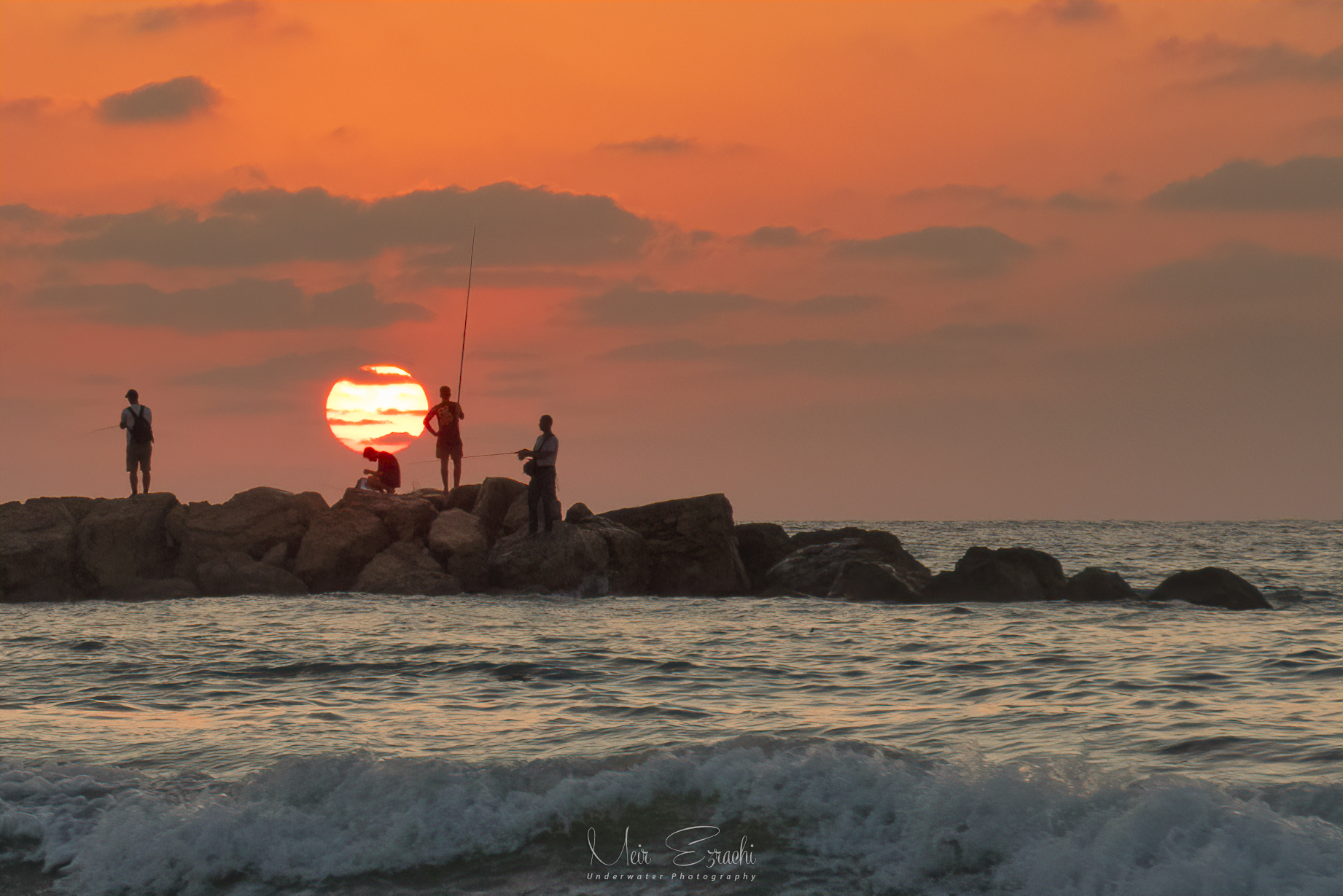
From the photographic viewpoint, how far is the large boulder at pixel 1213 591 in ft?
62.1

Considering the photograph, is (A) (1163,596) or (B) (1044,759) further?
(A) (1163,596)

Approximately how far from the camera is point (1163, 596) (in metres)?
19.7

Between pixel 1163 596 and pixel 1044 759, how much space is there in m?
13.9

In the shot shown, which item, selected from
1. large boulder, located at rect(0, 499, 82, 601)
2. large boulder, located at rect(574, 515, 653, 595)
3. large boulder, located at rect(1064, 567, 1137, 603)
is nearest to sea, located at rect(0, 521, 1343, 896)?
large boulder, located at rect(1064, 567, 1137, 603)

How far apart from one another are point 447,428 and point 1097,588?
12937mm

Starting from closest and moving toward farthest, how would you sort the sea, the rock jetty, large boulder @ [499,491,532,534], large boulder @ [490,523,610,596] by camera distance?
the sea < the rock jetty < large boulder @ [490,523,610,596] < large boulder @ [499,491,532,534]

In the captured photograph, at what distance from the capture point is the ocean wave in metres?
5.66

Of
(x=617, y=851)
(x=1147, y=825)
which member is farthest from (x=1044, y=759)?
(x=617, y=851)

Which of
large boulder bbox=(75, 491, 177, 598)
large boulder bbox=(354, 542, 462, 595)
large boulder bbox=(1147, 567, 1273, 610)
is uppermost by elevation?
large boulder bbox=(75, 491, 177, 598)

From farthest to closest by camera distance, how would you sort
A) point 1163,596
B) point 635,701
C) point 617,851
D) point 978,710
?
1. point 1163,596
2. point 635,701
3. point 978,710
4. point 617,851

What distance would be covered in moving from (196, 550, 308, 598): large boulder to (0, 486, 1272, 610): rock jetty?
28mm

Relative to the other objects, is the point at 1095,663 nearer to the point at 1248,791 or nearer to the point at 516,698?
the point at 1248,791

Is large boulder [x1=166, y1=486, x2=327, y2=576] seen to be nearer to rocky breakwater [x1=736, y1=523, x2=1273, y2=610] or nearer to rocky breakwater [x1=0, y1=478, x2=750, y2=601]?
rocky breakwater [x1=0, y1=478, x2=750, y2=601]

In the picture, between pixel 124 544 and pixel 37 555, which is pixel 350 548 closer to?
pixel 124 544
